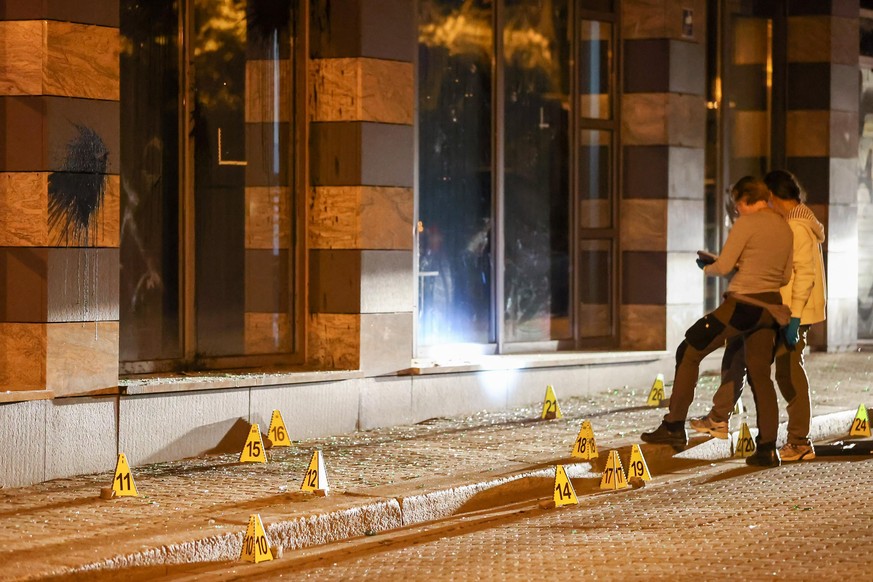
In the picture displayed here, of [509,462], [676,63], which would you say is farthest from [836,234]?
[509,462]

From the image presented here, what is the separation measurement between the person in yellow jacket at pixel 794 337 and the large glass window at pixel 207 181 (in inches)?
134

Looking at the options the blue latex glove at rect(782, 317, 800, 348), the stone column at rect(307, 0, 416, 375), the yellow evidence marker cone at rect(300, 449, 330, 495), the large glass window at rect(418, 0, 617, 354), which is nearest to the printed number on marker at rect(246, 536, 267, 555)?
the yellow evidence marker cone at rect(300, 449, 330, 495)

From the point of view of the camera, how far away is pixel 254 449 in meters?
10.1

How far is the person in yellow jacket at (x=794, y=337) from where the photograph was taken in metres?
10.6

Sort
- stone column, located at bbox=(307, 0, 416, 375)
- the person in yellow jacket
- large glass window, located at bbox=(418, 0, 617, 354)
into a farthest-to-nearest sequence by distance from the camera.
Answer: large glass window, located at bbox=(418, 0, 617, 354) < stone column, located at bbox=(307, 0, 416, 375) < the person in yellow jacket

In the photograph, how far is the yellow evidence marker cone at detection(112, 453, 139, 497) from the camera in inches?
343

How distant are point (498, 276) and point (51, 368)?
5.35m

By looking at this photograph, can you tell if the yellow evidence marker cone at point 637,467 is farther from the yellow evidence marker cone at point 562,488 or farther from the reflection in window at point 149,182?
the reflection in window at point 149,182

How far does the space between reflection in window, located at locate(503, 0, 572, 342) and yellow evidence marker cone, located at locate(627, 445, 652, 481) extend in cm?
427

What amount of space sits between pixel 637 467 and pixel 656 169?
5.70 m

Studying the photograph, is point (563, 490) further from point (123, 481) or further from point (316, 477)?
point (123, 481)

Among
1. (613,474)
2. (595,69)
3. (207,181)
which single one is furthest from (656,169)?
(613,474)

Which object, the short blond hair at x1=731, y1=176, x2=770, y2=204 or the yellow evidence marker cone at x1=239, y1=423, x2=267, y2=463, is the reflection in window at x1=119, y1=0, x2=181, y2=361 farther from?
the short blond hair at x1=731, y1=176, x2=770, y2=204

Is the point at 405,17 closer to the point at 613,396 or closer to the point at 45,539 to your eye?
the point at 613,396
